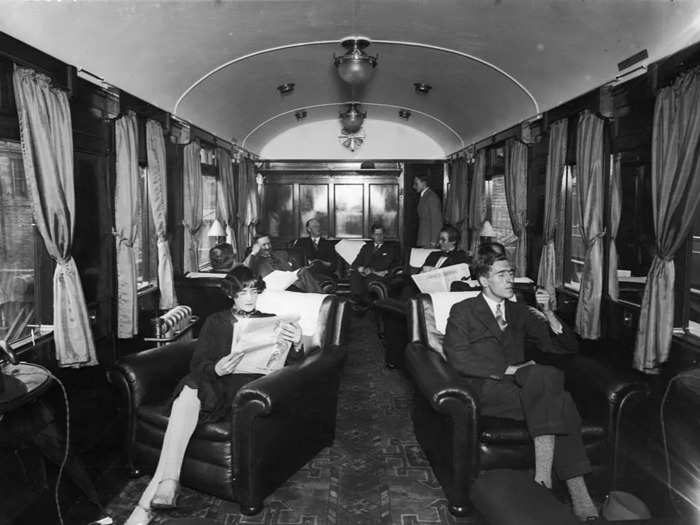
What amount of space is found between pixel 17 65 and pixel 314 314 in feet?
9.20

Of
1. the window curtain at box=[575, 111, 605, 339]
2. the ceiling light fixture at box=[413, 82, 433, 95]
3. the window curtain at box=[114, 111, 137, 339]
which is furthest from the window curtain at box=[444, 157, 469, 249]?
the window curtain at box=[114, 111, 137, 339]

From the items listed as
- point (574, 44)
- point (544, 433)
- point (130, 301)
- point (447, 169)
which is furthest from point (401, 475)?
point (447, 169)

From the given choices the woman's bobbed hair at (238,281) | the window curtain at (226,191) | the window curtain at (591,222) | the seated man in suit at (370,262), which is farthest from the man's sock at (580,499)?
the window curtain at (226,191)

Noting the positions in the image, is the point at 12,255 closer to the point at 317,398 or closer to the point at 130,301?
the point at 130,301

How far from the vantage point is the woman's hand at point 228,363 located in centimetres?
342

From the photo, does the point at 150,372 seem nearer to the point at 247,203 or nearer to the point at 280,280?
the point at 280,280

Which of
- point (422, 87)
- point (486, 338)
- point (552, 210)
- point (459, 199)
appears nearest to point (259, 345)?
point (486, 338)

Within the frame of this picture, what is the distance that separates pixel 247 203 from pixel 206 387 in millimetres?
8463

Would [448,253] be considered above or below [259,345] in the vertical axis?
above

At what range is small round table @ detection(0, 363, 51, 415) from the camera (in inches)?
116

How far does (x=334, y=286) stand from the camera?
339 inches

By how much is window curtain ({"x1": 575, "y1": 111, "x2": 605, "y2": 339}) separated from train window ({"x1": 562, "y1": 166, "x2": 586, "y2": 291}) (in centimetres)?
89

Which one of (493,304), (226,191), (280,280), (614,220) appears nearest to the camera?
(493,304)

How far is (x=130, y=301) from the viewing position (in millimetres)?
5832
